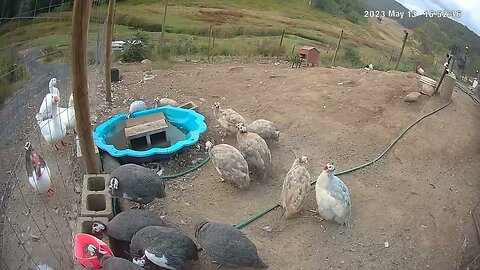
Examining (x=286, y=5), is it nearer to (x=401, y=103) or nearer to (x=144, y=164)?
(x=401, y=103)

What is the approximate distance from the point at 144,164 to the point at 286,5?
2621 cm

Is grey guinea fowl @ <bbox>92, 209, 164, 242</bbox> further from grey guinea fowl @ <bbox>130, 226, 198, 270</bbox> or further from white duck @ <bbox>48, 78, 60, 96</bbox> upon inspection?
white duck @ <bbox>48, 78, 60, 96</bbox>

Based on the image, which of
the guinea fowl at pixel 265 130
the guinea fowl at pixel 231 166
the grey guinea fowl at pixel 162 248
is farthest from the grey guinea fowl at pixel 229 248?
the guinea fowl at pixel 265 130

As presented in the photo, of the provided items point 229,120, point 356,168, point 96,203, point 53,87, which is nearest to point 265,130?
point 229,120

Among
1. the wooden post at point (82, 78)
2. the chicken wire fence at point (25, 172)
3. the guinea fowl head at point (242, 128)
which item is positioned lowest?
the chicken wire fence at point (25, 172)

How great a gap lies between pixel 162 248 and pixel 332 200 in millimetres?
1704

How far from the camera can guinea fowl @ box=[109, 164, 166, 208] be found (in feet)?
15.3

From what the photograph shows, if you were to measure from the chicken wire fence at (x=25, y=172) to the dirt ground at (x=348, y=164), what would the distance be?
966 millimetres

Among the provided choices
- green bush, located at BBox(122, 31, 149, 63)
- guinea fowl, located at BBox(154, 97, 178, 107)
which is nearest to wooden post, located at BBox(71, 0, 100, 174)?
guinea fowl, located at BBox(154, 97, 178, 107)

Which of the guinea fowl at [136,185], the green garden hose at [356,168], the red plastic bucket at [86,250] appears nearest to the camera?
the red plastic bucket at [86,250]

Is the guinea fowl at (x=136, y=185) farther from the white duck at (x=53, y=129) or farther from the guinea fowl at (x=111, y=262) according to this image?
the white duck at (x=53, y=129)

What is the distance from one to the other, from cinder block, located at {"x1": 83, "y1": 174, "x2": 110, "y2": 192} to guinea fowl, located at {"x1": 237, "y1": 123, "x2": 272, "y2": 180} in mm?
1509

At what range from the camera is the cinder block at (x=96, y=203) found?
4598 millimetres

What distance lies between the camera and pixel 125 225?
4266mm
